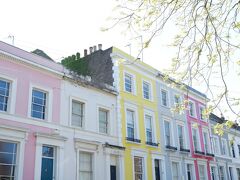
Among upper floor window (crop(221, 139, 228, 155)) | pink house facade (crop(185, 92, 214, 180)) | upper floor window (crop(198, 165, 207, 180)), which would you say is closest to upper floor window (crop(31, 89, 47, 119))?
pink house facade (crop(185, 92, 214, 180))

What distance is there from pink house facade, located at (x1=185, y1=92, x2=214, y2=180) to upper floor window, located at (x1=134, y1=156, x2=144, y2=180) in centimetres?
764

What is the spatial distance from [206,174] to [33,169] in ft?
63.4

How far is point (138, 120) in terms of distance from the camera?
79.8 feet

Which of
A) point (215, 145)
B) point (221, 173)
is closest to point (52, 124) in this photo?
point (215, 145)

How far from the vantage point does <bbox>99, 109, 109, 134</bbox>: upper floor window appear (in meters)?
21.3

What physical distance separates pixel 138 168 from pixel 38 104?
8.94m

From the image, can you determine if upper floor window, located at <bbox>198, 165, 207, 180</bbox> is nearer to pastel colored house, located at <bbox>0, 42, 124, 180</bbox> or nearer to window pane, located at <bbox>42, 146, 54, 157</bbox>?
pastel colored house, located at <bbox>0, 42, 124, 180</bbox>

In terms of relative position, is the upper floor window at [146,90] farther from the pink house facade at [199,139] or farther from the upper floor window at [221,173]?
the upper floor window at [221,173]

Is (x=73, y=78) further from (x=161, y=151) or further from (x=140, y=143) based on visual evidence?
(x=161, y=151)

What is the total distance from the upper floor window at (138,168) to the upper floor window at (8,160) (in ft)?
30.7

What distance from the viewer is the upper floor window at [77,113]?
19.6 meters

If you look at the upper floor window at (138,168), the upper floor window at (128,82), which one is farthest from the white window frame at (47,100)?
the upper floor window at (138,168)

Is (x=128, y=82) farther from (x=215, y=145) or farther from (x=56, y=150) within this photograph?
(x=215, y=145)

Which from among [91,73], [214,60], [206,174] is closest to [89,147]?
[91,73]
